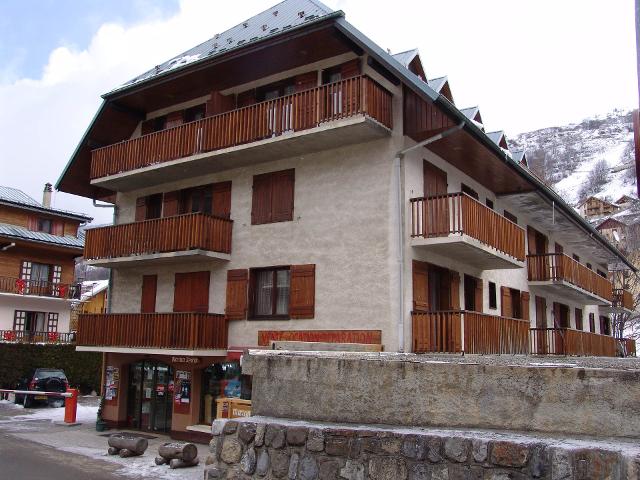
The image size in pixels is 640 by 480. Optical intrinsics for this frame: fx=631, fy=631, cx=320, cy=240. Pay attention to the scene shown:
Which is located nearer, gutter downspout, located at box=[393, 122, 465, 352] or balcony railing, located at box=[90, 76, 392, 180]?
gutter downspout, located at box=[393, 122, 465, 352]

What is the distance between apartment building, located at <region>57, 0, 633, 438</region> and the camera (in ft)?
48.9

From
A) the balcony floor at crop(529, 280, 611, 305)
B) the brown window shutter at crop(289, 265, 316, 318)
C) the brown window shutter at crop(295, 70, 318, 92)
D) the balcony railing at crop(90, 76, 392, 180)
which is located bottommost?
the brown window shutter at crop(289, 265, 316, 318)

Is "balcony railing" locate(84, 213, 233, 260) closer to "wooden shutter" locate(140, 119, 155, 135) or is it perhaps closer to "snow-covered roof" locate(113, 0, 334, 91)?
"wooden shutter" locate(140, 119, 155, 135)

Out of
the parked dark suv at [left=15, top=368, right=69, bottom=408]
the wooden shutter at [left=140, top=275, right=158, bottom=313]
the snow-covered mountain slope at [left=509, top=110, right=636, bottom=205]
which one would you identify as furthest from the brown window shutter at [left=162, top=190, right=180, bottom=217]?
the snow-covered mountain slope at [left=509, top=110, right=636, bottom=205]

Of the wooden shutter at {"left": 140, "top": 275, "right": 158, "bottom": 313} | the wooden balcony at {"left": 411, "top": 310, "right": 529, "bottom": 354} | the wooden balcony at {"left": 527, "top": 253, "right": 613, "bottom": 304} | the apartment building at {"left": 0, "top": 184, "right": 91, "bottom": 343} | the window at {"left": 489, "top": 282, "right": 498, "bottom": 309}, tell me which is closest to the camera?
the wooden balcony at {"left": 411, "top": 310, "right": 529, "bottom": 354}

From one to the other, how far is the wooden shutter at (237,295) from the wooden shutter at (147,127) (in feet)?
22.3

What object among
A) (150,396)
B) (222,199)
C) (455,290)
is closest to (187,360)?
(150,396)

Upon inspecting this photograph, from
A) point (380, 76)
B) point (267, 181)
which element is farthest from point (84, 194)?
point (380, 76)

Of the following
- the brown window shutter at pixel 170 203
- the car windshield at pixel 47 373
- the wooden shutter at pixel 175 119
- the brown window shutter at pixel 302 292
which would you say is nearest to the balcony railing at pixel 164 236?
the brown window shutter at pixel 170 203

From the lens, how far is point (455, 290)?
1720 cm

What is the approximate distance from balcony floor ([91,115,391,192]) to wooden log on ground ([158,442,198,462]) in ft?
24.7

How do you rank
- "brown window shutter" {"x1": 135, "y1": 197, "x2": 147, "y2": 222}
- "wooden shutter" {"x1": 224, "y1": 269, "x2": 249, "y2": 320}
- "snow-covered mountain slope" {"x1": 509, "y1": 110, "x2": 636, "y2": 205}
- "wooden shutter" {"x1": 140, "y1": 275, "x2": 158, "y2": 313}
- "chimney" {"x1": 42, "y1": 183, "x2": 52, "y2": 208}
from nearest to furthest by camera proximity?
"wooden shutter" {"x1": 224, "y1": 269, "x2": 249, "y2": 320}
"wooden shutter" {"x1": 140, "y1": 275, "x2": 158, "y2": 313}
"brown window shutter" {"x1": 135, "y1": 197, "x2": 147, "y2": 222}
"chimney" {"x1": 42, "y1": 183, "x2": 52, "y2": 208}
"snow-covered mountain slope" {"x1": 509, "y1": 110, "x2": 636, "y2": 205}

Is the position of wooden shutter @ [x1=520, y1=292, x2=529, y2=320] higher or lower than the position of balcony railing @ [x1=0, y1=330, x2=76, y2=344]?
higher

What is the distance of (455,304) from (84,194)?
14.4m
